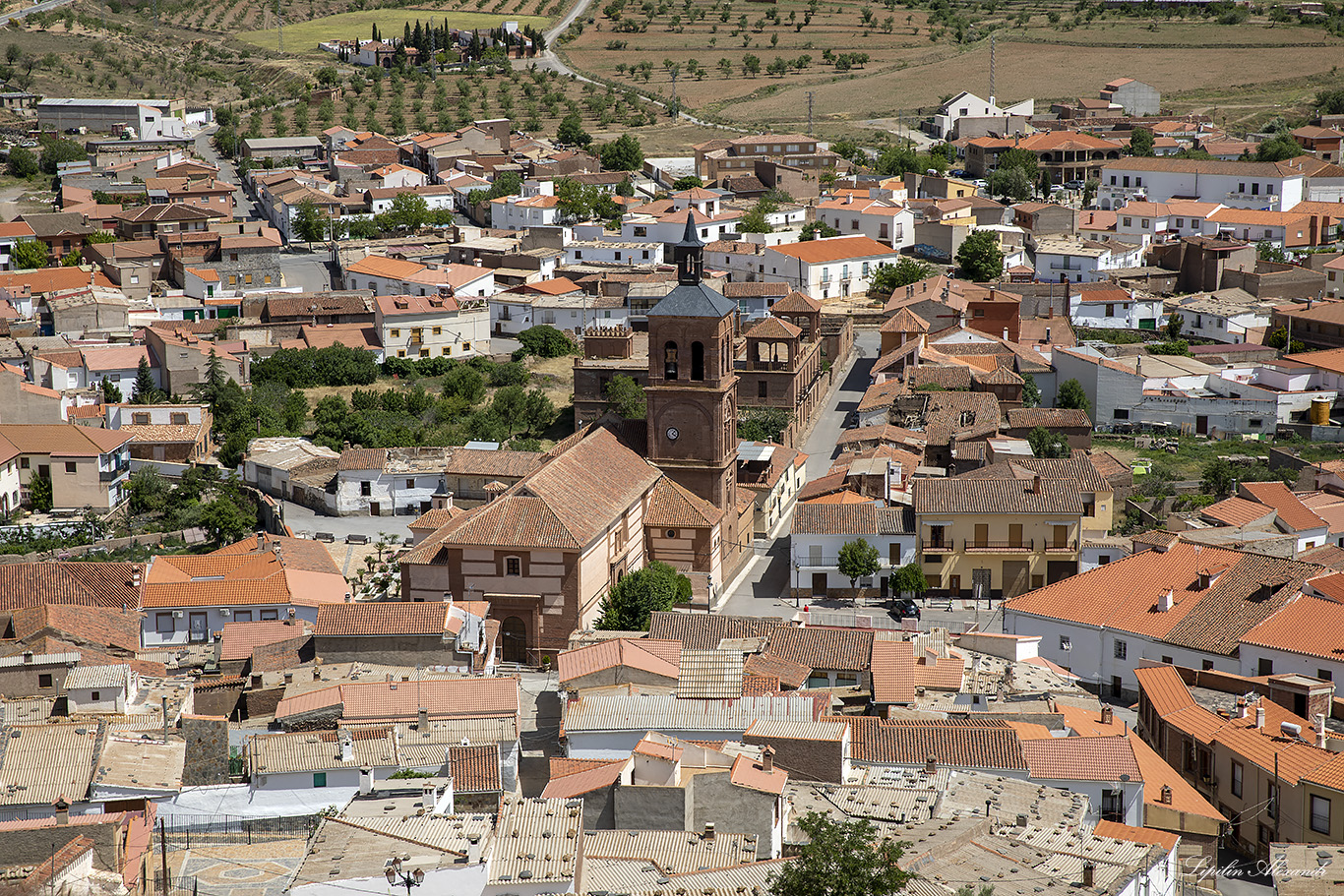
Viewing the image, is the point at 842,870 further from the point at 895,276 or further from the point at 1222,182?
the point at 1222,182

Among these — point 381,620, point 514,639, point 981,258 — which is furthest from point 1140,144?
point 381,620

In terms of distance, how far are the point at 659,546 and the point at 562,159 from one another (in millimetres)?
63064

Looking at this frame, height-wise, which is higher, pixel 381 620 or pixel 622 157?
pixel 622 157

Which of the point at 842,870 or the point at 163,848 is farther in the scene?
the point at 163,848

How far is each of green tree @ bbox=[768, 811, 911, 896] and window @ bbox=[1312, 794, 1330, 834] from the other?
33.8 ft

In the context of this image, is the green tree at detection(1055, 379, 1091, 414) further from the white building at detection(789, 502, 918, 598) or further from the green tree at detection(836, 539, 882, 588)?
the green tree at detection(836, 539, 882, 588)

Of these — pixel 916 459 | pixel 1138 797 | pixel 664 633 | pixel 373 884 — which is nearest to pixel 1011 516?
pixel 916 459

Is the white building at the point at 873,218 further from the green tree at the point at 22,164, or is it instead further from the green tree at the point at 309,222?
the green tree at the point at 22,164

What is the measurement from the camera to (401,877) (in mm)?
21031

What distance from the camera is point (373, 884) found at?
2105 centimetres

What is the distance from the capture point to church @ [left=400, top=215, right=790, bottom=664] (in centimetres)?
3916

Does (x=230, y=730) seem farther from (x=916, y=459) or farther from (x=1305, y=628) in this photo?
(x=916, y=459)

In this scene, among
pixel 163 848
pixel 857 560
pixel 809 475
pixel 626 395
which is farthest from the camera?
pixel 626 395

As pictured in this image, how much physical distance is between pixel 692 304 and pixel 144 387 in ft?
94.8
